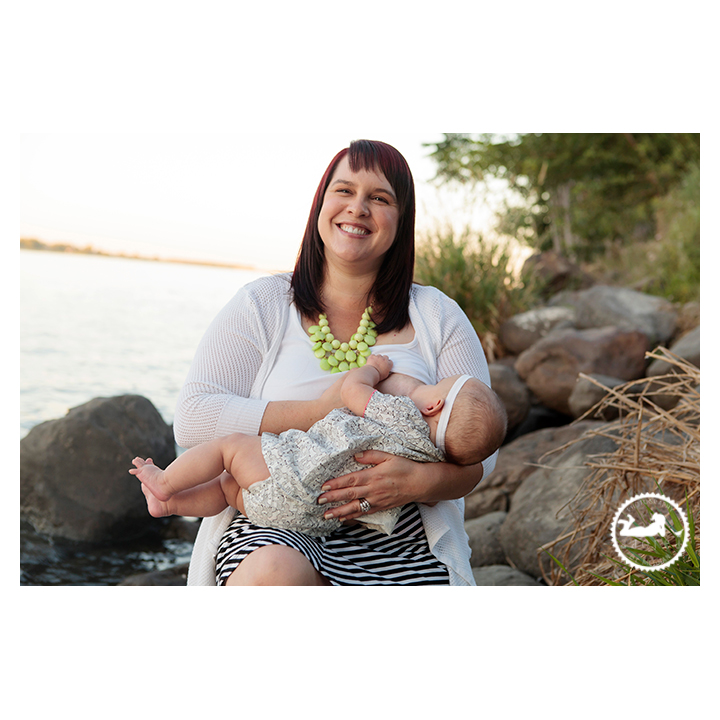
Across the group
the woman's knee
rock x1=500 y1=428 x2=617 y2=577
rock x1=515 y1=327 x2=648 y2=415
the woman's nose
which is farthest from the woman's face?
rock x1=515 y1=327 x2=648 y2=415

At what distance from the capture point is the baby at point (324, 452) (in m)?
1.68

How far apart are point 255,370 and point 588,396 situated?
2827 millimetres

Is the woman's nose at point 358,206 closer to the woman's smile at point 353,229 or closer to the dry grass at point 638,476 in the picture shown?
the woman's smile at point 353,229

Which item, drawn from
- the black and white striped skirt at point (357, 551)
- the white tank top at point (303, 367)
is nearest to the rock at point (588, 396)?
the white tank top at point (303, 367)

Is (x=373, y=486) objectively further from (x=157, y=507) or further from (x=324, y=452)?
(x=157, y=507)

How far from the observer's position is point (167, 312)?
4.51 metres

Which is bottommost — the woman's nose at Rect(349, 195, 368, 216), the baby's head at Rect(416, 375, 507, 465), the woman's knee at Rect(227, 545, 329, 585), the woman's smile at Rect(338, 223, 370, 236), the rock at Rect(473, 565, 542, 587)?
the rock at Rect(473, 565, 542, 587)

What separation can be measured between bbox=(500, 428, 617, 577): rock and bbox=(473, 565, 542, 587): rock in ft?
0.35

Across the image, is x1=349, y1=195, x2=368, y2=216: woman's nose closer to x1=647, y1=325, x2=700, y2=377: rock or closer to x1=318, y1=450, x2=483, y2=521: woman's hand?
x1=318, y1=450, x2=483, y2=521: woman's hand

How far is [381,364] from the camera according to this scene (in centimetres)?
195

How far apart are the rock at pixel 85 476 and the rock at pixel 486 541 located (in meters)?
1.77

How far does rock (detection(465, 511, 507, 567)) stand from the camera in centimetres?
314
